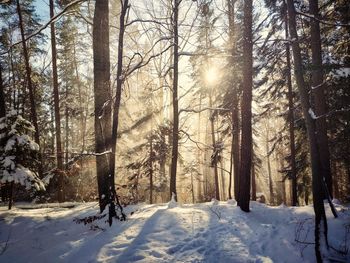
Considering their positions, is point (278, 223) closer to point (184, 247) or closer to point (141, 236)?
point (184, 247)

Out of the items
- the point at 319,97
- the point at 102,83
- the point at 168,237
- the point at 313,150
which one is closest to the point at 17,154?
the point at 102,83

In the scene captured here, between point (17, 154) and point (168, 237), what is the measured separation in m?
5.33

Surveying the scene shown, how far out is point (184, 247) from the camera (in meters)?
6.04

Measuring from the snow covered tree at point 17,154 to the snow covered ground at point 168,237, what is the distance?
0.95 metres

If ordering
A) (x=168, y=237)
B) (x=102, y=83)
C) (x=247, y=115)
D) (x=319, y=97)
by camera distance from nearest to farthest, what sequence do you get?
(x=168, y=237) → (x=102, y=83) → (x=247, y=115) → (x=319, y=97)

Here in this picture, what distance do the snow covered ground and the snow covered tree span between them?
951 mm

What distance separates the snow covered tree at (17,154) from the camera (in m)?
8.32

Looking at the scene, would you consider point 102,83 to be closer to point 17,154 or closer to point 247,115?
point 17,154

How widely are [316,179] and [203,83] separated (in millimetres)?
16176

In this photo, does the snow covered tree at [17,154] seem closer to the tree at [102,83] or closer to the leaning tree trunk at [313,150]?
the tree at [102,83]

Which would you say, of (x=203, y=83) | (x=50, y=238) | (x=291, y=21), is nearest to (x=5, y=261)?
(x=50, y=238)

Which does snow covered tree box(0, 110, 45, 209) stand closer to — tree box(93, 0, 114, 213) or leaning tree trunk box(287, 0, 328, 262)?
tree box(93, 0, 114, 213)

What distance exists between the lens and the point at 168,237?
6.41 meters

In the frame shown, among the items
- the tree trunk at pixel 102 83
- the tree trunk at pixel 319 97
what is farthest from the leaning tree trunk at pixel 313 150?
the tree trunk at pixel 102 83
